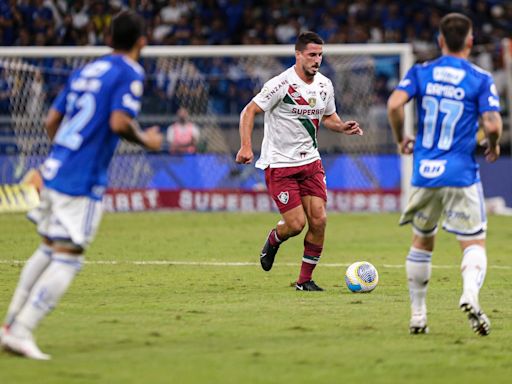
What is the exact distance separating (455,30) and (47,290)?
3.44m

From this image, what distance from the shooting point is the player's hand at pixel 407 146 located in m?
8.30

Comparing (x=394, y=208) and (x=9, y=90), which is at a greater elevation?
(x=9, y=90)

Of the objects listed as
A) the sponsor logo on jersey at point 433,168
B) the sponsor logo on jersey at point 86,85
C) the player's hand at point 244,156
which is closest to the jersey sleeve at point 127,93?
the sponsor logo on jersey at point 86,85

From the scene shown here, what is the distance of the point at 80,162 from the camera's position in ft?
24.1

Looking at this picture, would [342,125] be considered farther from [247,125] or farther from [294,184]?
[247,125]

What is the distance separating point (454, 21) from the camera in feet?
26.9

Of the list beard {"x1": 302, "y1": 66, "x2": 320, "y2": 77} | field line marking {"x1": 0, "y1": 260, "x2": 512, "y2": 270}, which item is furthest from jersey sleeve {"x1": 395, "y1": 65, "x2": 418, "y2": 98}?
field line marking {"x1": 0, "y1": 260, "x2": 512, "y2": 270}

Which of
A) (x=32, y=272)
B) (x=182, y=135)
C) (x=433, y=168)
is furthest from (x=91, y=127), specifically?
(x=182, y=135)

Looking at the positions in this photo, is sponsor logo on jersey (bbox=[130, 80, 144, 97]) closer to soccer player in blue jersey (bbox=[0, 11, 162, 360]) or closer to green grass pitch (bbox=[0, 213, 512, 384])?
soccer player in blue jersey (bbox=[0, 11, 162, 360])

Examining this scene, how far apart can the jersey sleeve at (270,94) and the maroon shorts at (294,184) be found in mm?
701

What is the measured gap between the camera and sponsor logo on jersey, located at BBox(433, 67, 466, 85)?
8234mm

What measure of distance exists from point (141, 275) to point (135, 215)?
1066 cm

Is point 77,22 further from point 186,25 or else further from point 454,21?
point 454,21

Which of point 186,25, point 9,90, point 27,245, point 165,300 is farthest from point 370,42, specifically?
point 165,300
